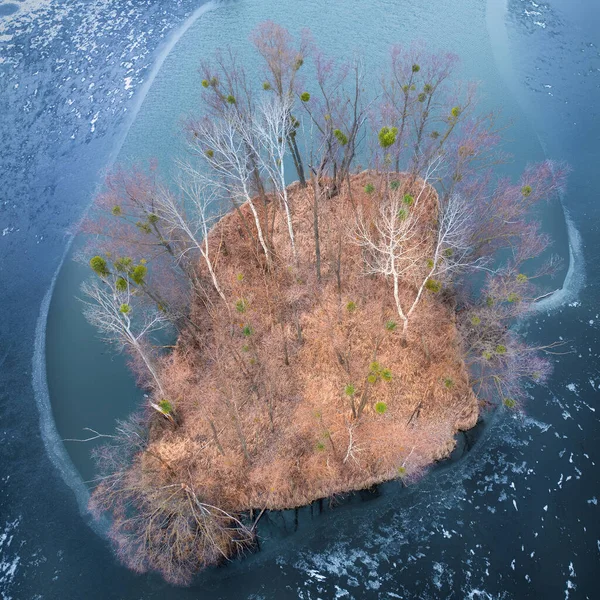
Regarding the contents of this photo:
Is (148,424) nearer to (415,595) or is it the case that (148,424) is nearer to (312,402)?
(312,402)

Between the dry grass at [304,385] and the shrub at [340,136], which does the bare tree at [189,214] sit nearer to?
the dry grass at [304,385]

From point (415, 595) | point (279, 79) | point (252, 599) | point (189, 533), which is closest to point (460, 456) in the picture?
point (415, 595)

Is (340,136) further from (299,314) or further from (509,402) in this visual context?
(509,402)

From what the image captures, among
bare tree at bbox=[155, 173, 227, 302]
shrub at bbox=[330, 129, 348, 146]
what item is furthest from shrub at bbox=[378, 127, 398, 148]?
bare tree at bbox=[155, 173, 227, 302]

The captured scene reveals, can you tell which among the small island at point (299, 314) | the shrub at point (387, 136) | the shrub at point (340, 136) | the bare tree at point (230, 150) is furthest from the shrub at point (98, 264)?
the shrub at point (340, 136)

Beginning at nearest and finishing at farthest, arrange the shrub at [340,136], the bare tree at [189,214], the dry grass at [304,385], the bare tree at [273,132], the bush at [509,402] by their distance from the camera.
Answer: the bare tree at [273,132] < the dry grass at [304,385] < the bare tree at [189,214] < the bush at [509,402] < the shrub at [340,136]

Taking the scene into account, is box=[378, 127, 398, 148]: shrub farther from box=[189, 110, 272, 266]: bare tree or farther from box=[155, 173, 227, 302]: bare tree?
box=[155, 173, 227, 302]: bare tree

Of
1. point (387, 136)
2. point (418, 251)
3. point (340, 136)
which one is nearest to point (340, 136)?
point (340, 136)
